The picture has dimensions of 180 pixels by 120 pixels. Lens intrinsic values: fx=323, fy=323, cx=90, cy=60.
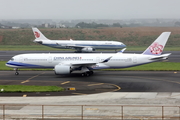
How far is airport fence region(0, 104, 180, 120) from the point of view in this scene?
22.4 metres

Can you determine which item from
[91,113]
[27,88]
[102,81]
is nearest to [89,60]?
[102,81]

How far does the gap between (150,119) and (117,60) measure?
23.8 meters

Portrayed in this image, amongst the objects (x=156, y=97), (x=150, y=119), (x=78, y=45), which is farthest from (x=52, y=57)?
(x=78, y=45)

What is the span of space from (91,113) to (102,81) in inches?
639

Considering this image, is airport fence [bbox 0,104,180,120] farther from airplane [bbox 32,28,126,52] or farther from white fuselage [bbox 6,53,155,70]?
airplane [bbox 32,28,126,52]

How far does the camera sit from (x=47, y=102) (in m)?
28.2

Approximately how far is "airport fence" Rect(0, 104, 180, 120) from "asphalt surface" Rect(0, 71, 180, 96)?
6905 mm

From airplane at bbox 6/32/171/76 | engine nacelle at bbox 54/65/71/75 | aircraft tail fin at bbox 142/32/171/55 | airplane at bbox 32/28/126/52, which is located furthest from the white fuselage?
airplane at bbox 32/28/126/52

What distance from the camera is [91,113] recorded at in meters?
23.8

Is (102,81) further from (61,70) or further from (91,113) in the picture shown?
(91,113)

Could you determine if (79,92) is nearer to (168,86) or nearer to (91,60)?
(168,86)

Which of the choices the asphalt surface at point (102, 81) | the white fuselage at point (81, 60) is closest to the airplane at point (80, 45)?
the asphalt surface at point (102, 81)

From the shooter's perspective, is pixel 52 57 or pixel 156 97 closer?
pixel 156 97

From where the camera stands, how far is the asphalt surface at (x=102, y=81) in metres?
34.2
